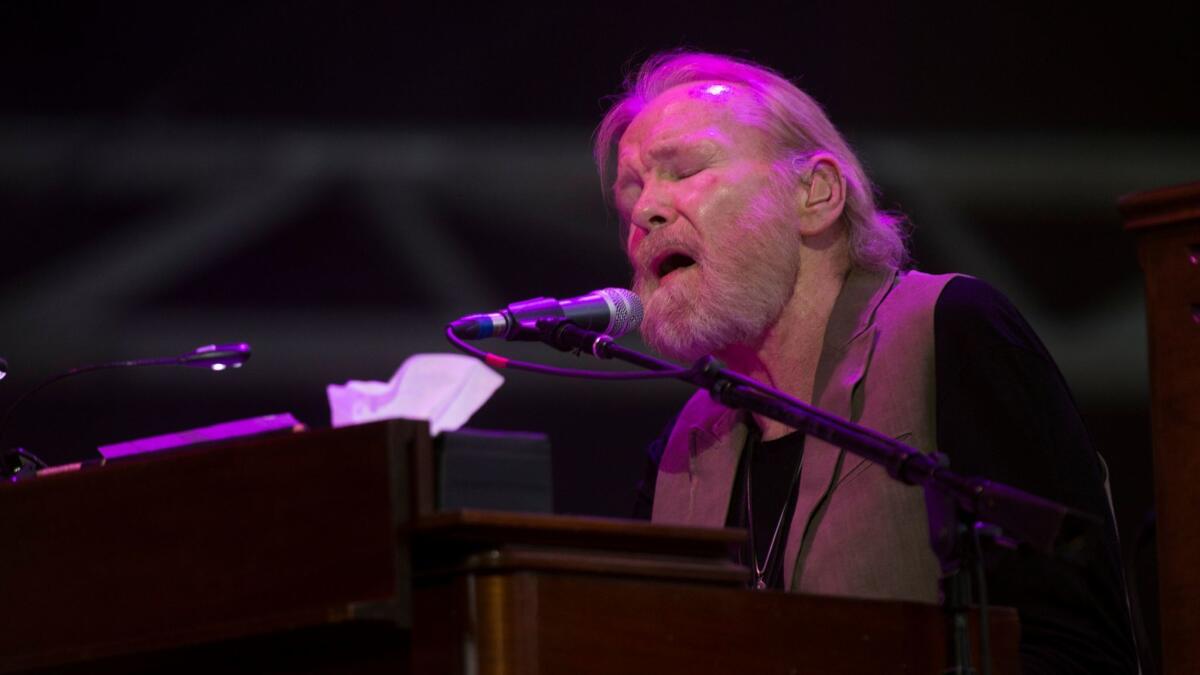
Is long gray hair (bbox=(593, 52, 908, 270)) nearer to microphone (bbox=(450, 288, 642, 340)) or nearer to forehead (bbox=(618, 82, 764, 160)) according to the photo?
forehead (bbox=(618, 82, 764, 160))

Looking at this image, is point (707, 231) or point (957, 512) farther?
point (707, 231)

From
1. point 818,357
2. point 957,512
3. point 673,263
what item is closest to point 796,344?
point 818,357

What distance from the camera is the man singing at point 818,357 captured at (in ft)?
8.70

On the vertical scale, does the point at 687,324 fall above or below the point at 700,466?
above

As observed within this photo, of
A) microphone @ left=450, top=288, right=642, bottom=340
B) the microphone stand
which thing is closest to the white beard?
microphone @ left=450, top=288, right=642, bottom=340

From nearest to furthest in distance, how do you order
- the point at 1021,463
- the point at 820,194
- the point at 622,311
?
1. the point at 622,311
2. the point at 1021,463
3. the point at 820,194

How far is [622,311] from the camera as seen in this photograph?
8.29 feet

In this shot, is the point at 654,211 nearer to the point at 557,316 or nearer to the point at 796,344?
the point at 796,344

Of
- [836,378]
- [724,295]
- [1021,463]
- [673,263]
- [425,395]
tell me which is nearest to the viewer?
[425,395]

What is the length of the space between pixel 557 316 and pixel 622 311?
0.15 metres

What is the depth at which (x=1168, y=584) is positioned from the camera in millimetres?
1886

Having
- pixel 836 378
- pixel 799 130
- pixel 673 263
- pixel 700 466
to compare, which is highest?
pixel 799 130

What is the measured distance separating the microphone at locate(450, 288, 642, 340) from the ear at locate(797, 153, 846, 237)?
0.94 m

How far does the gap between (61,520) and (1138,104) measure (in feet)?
12.1
